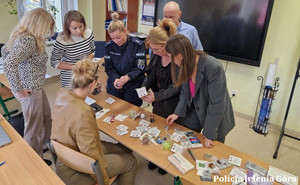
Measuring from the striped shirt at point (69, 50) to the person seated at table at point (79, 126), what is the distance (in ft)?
2.57

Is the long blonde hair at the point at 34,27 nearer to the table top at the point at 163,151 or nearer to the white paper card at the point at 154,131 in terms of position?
the table top at the point at 163,151

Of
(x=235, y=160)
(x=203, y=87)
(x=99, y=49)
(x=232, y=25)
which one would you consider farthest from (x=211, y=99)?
(x=99, y=49)

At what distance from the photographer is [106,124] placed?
1742mm

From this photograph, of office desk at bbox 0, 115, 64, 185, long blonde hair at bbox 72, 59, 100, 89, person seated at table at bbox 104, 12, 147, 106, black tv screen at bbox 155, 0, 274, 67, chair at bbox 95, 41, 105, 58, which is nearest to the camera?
office desk at bbox 0, 115, 64, 185

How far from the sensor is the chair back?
122 cm

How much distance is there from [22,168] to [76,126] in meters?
0.39

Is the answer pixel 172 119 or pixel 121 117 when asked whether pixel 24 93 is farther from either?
pixel 172 119

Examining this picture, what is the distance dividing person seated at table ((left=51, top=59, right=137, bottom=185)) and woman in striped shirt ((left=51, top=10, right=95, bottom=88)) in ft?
2.40

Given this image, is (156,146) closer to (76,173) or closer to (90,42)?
(76,173)

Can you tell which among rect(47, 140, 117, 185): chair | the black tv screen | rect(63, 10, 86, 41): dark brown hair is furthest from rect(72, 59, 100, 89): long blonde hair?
the black tv screen

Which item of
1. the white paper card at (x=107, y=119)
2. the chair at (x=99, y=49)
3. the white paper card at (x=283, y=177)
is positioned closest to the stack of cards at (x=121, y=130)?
the white paper card at (x=107, y=119)

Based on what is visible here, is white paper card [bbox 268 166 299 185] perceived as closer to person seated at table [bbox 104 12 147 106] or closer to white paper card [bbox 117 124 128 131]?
white paper card [bbox 117 124 128 131]

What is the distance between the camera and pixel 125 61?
212 cm

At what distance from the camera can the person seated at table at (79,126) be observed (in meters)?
1.30
